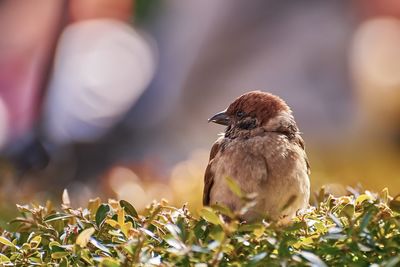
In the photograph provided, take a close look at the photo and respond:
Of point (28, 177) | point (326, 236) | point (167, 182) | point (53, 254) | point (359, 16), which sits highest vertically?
point (359, 16)

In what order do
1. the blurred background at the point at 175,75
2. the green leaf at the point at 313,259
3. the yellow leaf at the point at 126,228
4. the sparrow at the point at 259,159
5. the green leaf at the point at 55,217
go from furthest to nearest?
the blurred background at the point at 175,75, the sparrow at the point at 259,159, the green leaf at the point at 55,217, the yellow leaf at the point at 126,228, the green leaf at the point at 313,259

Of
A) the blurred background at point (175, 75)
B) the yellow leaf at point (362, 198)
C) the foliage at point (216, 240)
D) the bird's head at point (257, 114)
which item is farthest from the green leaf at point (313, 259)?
the blurred background at point (175, 75)

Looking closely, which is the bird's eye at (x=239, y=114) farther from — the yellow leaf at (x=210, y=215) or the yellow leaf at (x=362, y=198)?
the yellow leaf at (x=210, y=215)

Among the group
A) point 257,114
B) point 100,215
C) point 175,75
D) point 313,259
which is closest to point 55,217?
point 100,215

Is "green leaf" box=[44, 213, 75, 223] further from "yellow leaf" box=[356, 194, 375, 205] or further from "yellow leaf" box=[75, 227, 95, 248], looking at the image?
"yellow leaf" box=[356, 194, 375, 205]

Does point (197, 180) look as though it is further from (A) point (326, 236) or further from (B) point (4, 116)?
(B) point (4, 116)

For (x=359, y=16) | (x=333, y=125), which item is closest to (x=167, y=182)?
(x=333, y=125)

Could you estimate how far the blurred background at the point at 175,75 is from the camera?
20.4 feet

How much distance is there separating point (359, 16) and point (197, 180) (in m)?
3.95

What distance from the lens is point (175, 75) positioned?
7453mm

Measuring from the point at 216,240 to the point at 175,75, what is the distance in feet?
19.6

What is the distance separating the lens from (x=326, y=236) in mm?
1632

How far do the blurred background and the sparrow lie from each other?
2.44 meters

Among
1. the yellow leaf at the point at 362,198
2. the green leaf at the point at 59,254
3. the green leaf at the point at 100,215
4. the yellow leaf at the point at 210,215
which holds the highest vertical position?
the yellow leaf at the point at 362,198
